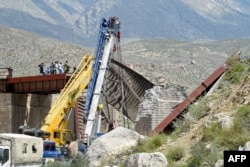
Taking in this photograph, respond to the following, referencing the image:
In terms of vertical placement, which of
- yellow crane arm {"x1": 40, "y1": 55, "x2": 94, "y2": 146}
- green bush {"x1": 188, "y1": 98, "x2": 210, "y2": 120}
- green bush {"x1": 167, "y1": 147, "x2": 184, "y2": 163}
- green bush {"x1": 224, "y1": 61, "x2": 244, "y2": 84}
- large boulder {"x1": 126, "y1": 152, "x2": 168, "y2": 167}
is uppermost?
yellow crane arm {"x1": 40, "y1": 55, "x2": 94, "y2": 146}

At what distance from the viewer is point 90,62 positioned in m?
47.1

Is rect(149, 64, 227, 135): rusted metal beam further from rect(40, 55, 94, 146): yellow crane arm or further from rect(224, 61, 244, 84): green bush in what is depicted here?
rect(40, 55, 94, 146): yellow crane arm

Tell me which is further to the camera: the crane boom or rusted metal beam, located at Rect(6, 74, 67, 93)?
rusted metal beam, located at Rect(6, 74, 67, 93)

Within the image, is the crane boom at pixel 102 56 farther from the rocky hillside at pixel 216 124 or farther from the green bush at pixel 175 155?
the green bush at pixel 175 155

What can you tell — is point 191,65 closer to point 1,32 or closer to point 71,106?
point 1,32

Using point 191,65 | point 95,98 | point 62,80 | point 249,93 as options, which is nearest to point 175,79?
point 191,65

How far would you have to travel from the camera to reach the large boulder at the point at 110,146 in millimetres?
21734

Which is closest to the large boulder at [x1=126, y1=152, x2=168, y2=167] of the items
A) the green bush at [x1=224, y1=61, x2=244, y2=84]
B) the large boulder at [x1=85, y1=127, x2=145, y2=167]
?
the large boulder at [x1=85, y1=127, x2=145, y2=167]

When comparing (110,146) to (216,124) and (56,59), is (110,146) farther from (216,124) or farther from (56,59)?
(56,59)

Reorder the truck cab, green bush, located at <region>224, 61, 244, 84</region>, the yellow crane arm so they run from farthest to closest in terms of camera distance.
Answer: the yellow crane arm, the truck cab, green bush, located at <region>224, 61, 244, 84</region>

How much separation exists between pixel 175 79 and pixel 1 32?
58713 mm

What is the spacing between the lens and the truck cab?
26.5m

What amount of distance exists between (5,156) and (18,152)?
3.14 feet

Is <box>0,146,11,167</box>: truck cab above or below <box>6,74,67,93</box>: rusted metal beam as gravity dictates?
below
